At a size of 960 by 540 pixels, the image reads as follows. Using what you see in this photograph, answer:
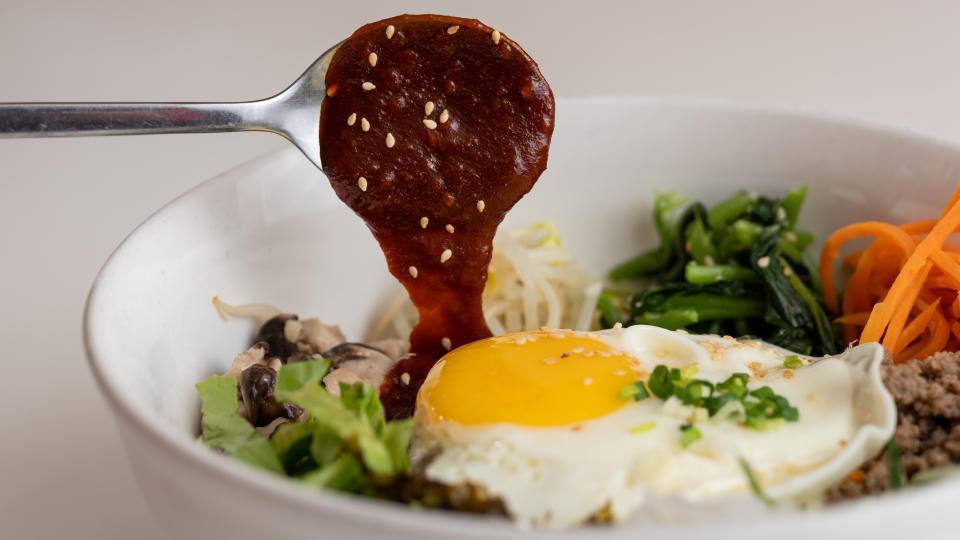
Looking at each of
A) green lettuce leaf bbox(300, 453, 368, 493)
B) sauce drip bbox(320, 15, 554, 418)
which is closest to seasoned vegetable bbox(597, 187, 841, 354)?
sauce drip bbox(320, 15, 554, 418)

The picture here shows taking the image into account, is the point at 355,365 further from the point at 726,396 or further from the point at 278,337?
the point at 726,396

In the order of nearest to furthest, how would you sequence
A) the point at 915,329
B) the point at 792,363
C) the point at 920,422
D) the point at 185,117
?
the point at 920,422, the point at 792,363, the point at 185,117, the point at 915,329

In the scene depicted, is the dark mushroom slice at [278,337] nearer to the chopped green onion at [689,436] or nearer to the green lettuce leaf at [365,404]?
the green lettuce leaf at [365,404]

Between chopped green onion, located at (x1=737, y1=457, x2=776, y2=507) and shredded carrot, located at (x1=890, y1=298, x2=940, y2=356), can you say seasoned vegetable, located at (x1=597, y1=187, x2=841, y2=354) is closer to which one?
shredded carrot, located at (x1=890, y1=298, x2=940, y2=356)

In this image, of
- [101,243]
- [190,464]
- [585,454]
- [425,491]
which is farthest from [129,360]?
[101,243]

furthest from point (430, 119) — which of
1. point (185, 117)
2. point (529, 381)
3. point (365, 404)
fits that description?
point (365, 404)

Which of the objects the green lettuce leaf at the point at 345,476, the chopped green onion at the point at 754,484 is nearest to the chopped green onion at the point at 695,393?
the chopped green onion at the point at 754,484

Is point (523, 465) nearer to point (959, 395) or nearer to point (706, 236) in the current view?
point (959, 395)
